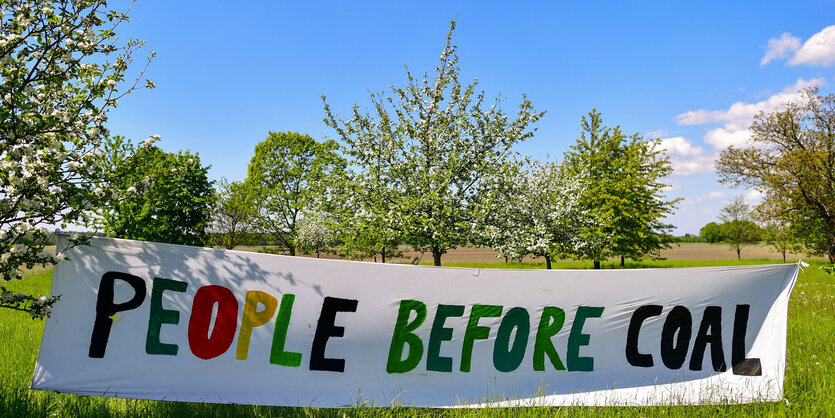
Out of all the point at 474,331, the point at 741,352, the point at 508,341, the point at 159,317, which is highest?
the point at 159,317

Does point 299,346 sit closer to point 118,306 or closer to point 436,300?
point 436,300

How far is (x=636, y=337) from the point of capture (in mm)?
5465

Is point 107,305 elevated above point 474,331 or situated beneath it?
elevated above

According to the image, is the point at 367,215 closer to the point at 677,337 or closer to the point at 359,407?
the point at 359,407

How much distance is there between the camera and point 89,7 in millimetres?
4809

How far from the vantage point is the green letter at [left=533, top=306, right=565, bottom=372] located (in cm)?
534

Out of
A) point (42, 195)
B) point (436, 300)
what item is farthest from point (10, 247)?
point (436, 300)

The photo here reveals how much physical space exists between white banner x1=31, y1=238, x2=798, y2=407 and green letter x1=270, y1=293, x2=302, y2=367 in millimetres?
16

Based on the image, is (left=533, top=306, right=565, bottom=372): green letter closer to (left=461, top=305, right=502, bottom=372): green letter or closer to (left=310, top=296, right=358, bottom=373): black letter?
(left=461, top=305, right=502, bottom=372): green letter

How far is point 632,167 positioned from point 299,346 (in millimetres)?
25266

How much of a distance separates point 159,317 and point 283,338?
1.43 m

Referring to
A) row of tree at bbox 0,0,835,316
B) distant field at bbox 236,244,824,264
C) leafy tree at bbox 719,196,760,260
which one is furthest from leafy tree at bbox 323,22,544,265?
leafy tree at bbox 719,196,760,260

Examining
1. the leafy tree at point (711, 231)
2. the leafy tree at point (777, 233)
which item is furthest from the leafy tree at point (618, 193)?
the leafy tree at point (711, 231)

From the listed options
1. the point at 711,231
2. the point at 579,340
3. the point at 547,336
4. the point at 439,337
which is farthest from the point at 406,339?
the point at 711,231
